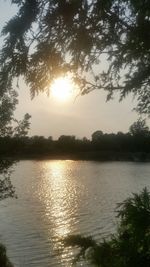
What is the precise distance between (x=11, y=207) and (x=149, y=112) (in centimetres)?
5533

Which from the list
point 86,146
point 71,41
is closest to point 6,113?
point 71,41

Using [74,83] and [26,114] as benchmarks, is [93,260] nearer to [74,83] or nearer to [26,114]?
[74,83]

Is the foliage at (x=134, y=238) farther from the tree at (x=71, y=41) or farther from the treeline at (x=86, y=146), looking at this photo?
the treeline at (x=86, y=146)

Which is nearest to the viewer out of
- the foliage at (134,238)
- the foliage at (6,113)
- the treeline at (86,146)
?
the foliage at (134,238)

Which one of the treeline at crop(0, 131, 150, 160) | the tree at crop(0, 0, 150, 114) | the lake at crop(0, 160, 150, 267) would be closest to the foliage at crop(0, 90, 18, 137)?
the lake at crop(0, 160, 150, 267)

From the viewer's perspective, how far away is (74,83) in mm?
7852

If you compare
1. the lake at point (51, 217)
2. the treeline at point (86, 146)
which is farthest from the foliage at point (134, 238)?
the treeline at point (86, 146)

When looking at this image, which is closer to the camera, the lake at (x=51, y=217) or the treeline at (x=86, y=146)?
the lake at (x=51, y=217)

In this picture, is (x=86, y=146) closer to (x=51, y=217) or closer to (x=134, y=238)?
(x=51, y=217)

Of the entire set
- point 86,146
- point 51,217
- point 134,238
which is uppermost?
point 86,146

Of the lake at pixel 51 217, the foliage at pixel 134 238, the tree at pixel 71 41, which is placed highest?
the tree at pixel 71 41

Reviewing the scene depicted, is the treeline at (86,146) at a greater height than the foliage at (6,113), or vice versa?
the treeline at (86,146)

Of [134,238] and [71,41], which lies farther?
[71,41]

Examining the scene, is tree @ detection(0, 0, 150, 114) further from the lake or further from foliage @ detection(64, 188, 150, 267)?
the lake
